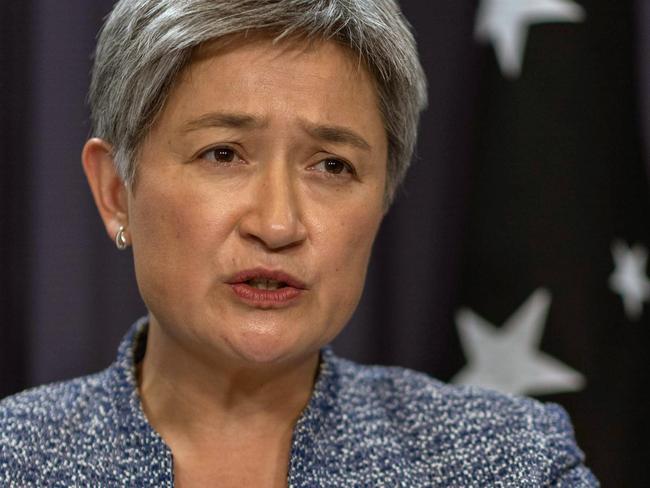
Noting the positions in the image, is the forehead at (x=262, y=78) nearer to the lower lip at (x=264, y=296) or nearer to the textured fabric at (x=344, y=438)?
the lower lip at (x=264, y=296)

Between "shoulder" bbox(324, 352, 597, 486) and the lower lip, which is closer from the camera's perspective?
the lower lip

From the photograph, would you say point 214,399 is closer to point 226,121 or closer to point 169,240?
point 169,240

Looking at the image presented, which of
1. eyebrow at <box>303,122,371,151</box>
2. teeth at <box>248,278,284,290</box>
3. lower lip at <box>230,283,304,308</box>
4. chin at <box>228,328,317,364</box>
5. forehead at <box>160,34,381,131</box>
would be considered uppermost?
forehead at <box>160,34,381,131</box>

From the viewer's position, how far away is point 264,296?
3.66 feet

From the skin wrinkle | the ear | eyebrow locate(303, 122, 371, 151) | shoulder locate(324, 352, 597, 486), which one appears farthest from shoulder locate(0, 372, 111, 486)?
eyebrow locate(303, 122, 371, 151)

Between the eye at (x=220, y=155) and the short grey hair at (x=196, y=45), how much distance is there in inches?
3.3

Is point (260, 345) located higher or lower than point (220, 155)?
lower

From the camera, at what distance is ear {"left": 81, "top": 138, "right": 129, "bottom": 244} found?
126 centimetres

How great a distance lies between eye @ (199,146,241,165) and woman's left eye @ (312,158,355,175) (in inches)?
4.3

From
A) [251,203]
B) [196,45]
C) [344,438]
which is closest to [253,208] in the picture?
[251,203]

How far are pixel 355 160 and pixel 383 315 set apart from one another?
0.63 m

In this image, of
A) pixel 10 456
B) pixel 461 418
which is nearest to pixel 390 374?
pixel 461 418

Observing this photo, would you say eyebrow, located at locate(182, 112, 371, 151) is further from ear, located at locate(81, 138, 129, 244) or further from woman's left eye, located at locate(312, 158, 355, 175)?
ear, located at locate(81, 138, 129, 244)

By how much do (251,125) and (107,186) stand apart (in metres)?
0.28
